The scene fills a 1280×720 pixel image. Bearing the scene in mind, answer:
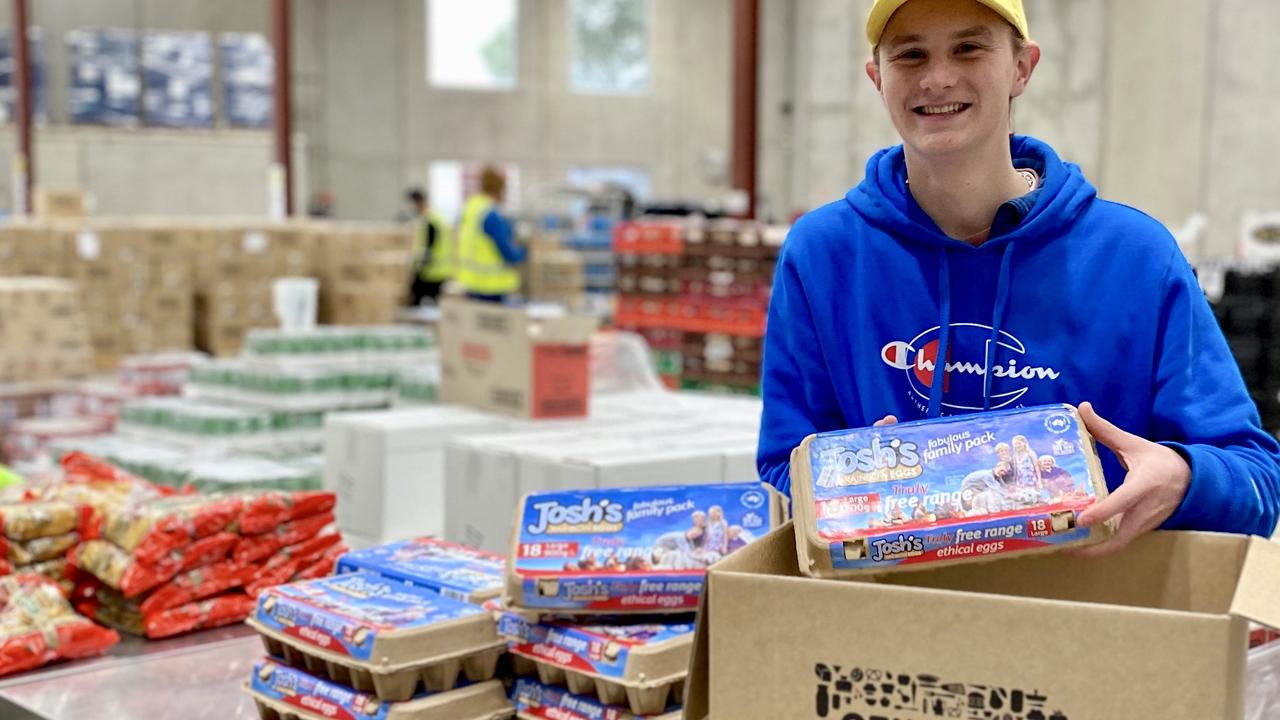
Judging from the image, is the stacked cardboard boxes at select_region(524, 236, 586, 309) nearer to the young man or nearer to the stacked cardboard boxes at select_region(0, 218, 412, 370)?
the stacked cardboard boxes at select_region(0, 218, 412, 370)

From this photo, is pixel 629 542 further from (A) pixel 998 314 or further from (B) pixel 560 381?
(B) pixel 560 381

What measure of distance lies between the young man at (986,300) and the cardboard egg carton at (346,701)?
2.86ft

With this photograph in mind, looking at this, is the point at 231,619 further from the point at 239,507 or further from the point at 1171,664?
the point at 1171,664

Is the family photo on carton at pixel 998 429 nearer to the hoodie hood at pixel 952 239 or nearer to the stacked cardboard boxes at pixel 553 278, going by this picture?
the hoodie hood at pixel 952 239

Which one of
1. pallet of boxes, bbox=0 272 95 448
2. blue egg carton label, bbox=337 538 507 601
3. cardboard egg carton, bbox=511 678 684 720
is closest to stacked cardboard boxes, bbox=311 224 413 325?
pallet of boxes, bbox=0 272 95 448

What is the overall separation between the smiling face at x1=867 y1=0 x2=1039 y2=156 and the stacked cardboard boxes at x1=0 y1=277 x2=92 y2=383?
28.2 feet

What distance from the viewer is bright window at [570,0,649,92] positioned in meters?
25.3

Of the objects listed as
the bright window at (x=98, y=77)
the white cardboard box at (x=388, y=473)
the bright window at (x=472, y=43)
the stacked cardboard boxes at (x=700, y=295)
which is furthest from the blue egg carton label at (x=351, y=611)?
the bright window at (x=472, y=43)

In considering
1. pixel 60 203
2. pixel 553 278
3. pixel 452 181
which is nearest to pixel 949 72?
pixel 553 278

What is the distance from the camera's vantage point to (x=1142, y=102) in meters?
14.5

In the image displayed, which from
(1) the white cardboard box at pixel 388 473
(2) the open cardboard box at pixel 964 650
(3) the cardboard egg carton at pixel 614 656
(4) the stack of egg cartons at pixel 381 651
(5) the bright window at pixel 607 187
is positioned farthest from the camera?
(5) the bright window at pixel 607 187

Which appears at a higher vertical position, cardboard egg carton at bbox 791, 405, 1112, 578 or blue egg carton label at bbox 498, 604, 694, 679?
cardboard egg carton at bbox 791, 405, 1112, 578

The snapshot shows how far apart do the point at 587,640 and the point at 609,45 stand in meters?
23.9

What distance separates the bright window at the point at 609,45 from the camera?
25344 millimetres
